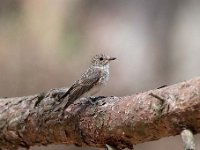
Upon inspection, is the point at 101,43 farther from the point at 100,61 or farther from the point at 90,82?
the point at 90,82

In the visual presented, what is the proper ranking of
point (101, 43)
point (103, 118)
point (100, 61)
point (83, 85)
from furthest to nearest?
point (101, 43) < point (100, 61) < point (83, 85) < point (103, 118)

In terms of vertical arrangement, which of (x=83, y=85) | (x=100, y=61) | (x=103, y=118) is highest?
(x=100, y=61)

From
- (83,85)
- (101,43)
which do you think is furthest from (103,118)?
(101,43)

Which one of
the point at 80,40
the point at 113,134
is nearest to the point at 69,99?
the point at 113,134

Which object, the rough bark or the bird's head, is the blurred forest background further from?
the rough bark

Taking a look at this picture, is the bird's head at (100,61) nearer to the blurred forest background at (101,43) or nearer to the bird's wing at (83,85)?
the bird's wing at (83,85)

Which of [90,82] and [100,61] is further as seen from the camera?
[100,61]

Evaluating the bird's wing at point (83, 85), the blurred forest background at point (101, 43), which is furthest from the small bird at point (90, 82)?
the blurred forest background at point (101, 43)

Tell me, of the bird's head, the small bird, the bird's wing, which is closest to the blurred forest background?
the bird's head
